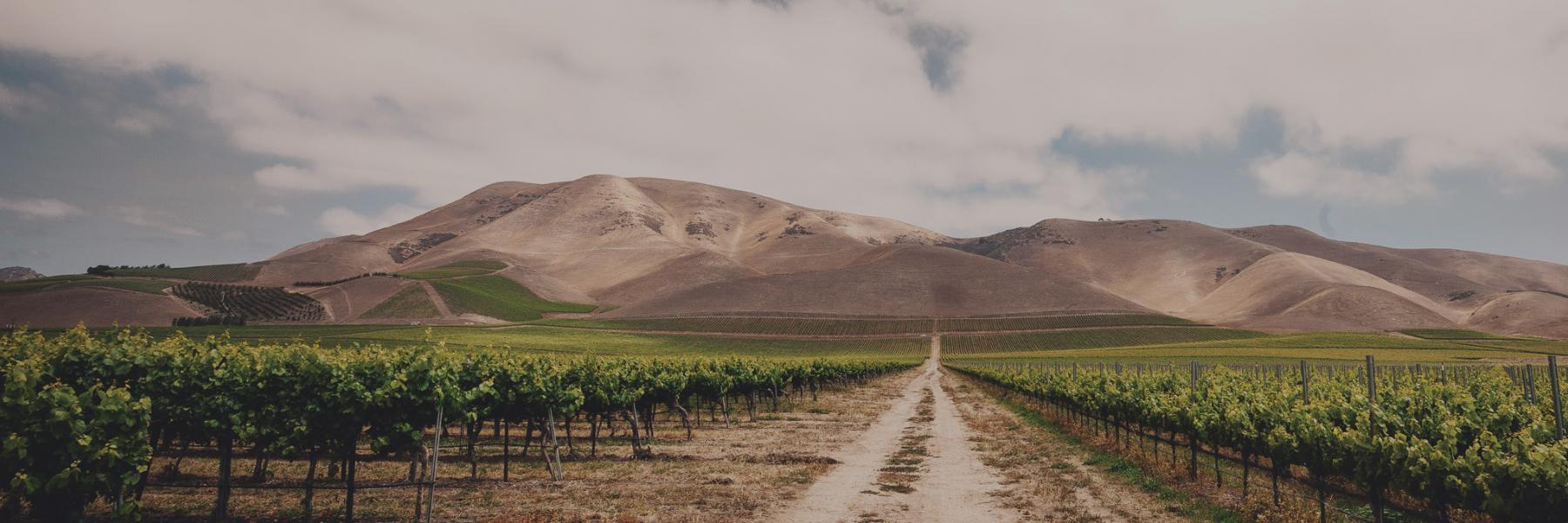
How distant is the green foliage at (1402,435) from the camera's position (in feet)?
35.0

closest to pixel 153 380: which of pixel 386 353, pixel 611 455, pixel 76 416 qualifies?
pixel 386 353

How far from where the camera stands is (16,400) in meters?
11.0

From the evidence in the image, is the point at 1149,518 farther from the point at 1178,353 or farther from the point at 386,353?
the point at 1178,353

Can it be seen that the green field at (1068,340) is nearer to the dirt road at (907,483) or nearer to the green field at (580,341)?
the green field at (580,341)

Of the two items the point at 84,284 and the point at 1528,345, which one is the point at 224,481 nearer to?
the point at 1528,345

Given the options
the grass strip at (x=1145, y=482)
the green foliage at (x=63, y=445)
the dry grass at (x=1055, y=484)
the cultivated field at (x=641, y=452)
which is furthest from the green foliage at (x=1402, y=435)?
the green foliage at (x=63, y=445)

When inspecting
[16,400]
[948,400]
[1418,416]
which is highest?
[16,400]

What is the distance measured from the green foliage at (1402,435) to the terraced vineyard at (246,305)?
692ft

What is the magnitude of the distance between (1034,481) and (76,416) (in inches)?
860

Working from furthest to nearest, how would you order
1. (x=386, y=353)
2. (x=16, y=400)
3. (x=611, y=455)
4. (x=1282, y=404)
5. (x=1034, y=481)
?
(x=611, y=455) → (x=1034, y=481) → (x=386, y=353) → (x=1282, y=404) → (x=16, y=400)

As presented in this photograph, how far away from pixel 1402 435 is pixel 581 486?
1925 cm

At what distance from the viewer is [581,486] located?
68.9 ft

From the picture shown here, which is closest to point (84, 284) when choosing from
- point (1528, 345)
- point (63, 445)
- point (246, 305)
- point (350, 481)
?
point (246, 305)

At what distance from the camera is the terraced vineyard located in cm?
18238
